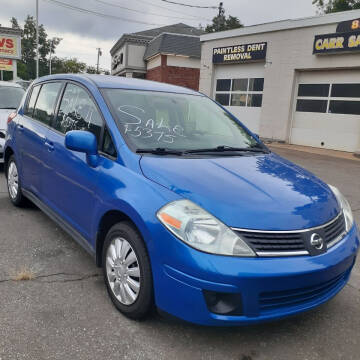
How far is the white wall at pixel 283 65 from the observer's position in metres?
14.0

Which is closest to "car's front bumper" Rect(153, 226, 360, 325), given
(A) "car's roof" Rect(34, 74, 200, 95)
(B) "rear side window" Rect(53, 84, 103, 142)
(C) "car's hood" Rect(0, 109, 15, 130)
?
(B) "rear side window" Rect(53, 84, 103, 142)

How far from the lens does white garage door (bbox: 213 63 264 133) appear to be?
54.6ft

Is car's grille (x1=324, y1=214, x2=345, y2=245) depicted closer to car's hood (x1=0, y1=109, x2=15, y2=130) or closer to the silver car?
car's hood (x1=0, y1=109, x2=15, y2=130)

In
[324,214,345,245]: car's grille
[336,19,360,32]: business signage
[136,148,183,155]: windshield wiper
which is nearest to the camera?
[324,214,345,245]: car's grille

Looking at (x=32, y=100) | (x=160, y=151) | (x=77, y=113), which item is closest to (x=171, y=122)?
(x=160, y=151)

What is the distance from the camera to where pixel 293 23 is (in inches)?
573

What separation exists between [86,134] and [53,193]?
1028 mm

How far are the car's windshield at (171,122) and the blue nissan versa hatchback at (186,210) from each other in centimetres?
1

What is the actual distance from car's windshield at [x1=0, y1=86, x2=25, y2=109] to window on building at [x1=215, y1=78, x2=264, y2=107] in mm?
10890

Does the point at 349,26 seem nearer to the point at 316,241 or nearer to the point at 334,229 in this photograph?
the point at 334,229

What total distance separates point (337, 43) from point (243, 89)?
503 centimetres

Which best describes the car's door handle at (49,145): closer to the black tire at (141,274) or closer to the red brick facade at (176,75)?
the black tire at (141,274)

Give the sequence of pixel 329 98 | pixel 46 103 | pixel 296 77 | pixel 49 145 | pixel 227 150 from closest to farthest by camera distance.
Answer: pixel 227 150, pixel 49 145, pixel 46 103, pixel 329 98, pixel 296 77

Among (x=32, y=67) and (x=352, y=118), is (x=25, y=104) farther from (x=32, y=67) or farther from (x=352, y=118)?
(x=32, y=67)
